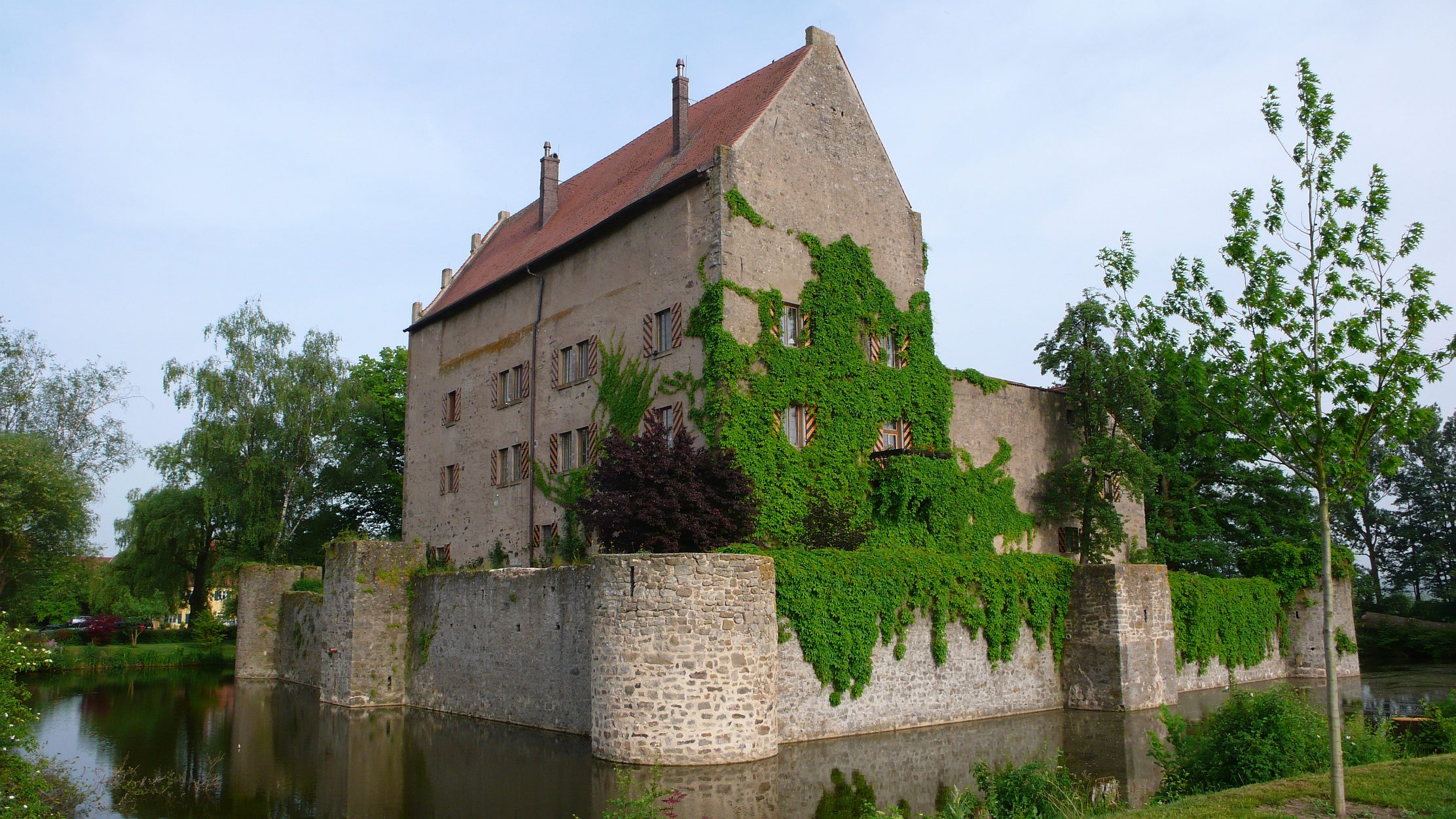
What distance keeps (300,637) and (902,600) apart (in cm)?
2176

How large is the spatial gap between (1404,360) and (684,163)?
61.4 ft

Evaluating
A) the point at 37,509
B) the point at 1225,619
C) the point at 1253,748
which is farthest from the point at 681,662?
the point at 37,509

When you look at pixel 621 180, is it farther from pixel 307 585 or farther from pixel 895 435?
pixel 307 585

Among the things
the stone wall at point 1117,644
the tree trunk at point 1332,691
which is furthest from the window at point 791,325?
the tree trunk at point 1332,691

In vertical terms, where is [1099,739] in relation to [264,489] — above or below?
below

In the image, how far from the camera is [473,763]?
17734 millimetres

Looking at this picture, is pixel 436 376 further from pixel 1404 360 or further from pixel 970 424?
pixel 1404 360

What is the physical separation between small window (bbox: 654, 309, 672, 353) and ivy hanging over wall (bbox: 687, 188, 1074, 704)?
3.94 feet

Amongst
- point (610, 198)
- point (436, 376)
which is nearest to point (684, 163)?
point (610, 198)

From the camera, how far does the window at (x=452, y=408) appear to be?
33.8 m

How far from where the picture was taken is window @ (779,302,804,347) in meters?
24.8

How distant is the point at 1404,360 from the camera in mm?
10438

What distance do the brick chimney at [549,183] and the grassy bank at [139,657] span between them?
927 inches

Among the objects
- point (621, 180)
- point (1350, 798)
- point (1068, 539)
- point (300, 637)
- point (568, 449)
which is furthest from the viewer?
point (300, 637)
